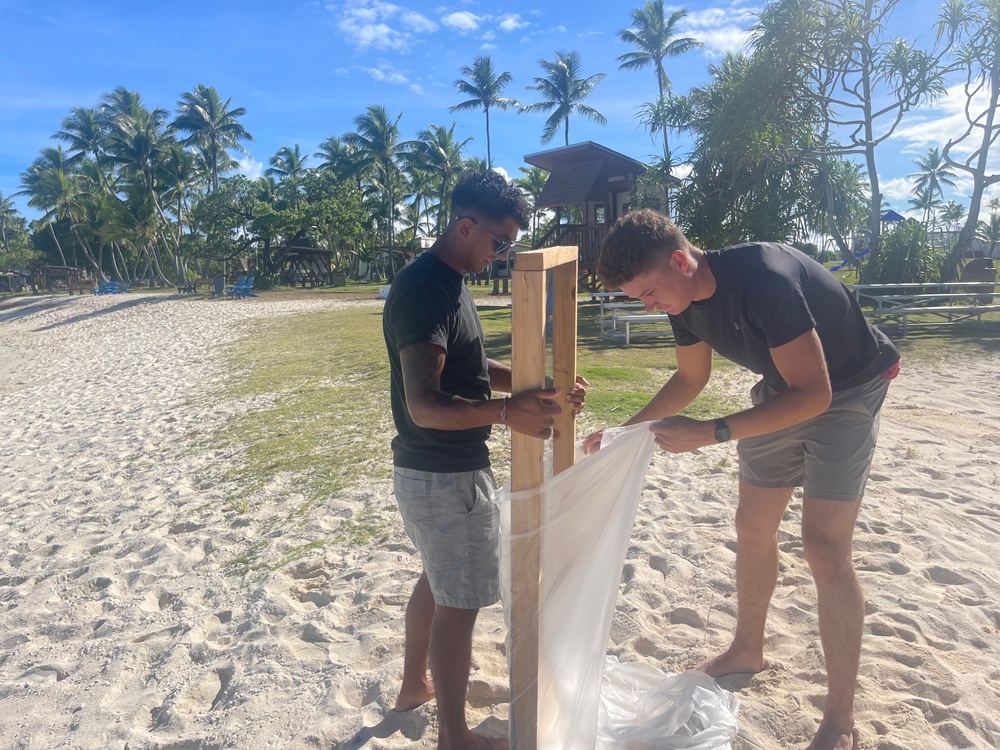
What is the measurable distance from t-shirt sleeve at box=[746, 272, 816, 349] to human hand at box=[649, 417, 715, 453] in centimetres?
Result: 29

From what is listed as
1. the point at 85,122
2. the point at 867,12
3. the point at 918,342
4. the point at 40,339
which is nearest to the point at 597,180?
the point at 867,12

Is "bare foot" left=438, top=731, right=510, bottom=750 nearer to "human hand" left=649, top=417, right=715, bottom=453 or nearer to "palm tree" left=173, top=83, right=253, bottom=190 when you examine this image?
"human hand" left=649, top=417, right=715, bottom=453

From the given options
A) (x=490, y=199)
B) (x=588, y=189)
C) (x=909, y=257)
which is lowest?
(x=490, y=199)

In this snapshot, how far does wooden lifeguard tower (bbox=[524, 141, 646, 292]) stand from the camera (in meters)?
20.3

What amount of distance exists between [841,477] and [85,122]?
5785cm

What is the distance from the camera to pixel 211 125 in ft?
152

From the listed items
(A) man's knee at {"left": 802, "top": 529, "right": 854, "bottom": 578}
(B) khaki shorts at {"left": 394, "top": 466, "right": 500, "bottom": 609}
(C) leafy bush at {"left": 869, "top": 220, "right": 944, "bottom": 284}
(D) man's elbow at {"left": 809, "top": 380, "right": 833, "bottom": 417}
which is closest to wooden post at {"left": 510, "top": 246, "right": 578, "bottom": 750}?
(B) khaki shorts at {"left": 394, "top": 466, "right": 500, "bottom": 609}

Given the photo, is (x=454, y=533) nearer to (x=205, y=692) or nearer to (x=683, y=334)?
(x=683, y=334)

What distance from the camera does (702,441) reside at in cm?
192

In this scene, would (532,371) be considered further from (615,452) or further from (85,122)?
(85,122)

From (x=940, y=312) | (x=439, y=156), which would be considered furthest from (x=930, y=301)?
(x=439, y=156)

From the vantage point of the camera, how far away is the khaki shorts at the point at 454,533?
194cm

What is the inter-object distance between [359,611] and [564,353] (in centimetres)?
171

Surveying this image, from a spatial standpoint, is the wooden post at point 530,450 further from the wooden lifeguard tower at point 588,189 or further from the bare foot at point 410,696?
the wooden lifeguard tower at point 588,189
